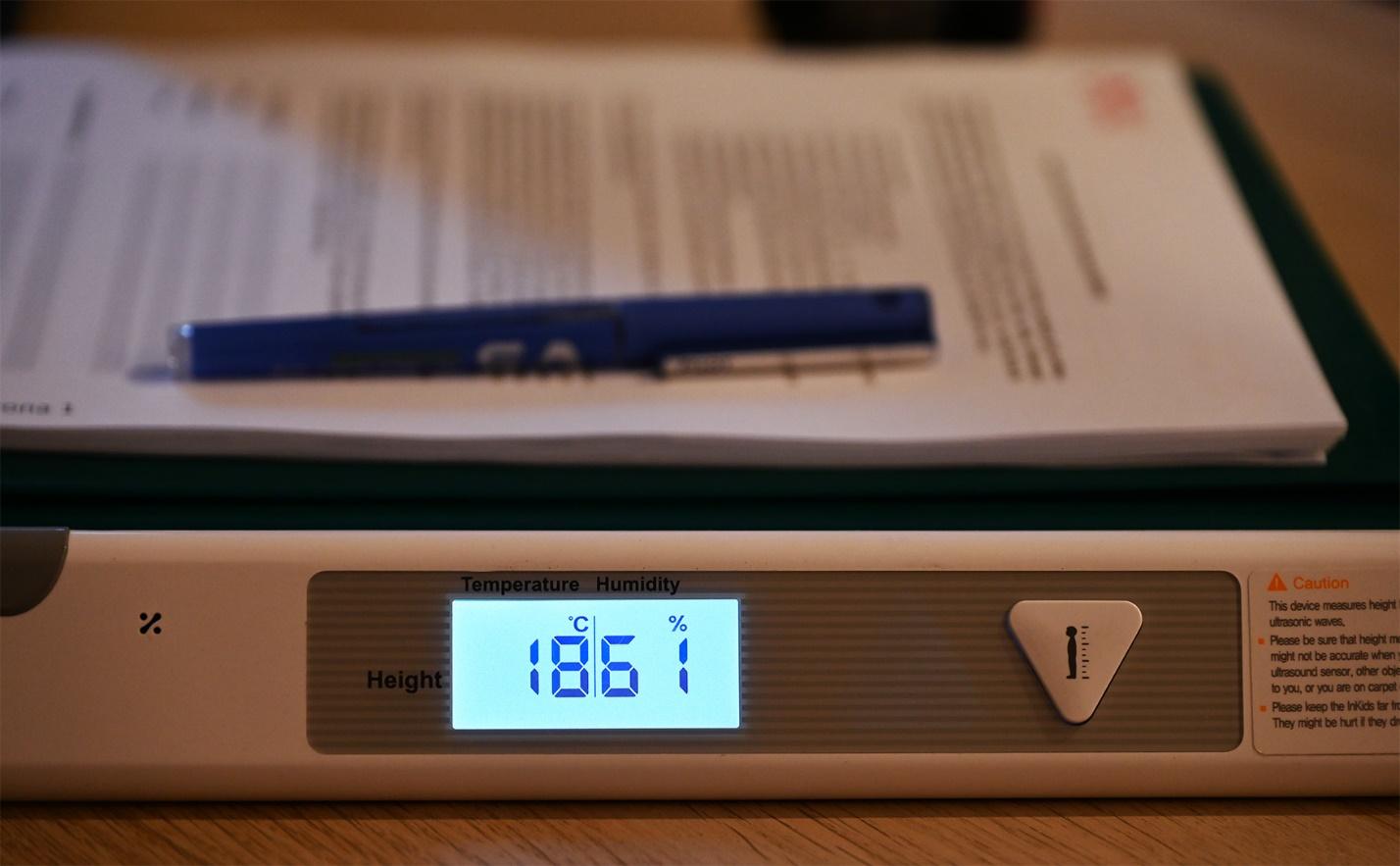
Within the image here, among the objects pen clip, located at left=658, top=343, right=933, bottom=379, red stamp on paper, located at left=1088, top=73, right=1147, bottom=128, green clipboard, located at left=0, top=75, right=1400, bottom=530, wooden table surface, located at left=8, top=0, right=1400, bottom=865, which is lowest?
wooden table surface, located at left=8, top=0, right=1400, bottom=865

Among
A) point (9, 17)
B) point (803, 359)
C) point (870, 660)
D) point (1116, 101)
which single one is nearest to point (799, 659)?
point (870, 660)

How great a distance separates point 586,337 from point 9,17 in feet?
1.45

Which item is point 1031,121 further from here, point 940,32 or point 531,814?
point 531,814

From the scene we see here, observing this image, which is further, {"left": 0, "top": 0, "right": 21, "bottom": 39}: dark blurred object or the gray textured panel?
{"left": 0, "top": 0, "right": 21, "bottom": 39}: dark blurred object

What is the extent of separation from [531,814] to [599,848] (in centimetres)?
3

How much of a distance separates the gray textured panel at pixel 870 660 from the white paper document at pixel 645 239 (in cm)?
5

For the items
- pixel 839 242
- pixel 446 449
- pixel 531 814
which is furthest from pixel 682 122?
pixel 531 814

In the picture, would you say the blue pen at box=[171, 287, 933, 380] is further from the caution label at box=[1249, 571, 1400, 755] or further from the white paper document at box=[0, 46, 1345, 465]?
the caution label at box=[1249, 571, 1400, 755]

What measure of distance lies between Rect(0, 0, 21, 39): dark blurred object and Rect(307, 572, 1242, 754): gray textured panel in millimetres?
456

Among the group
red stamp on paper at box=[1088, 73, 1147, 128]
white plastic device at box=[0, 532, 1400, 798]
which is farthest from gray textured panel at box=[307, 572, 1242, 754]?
red stamp on paper at box=[1088, 73, 1147, 128]

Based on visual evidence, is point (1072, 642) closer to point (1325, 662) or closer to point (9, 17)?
point (1325, 662)

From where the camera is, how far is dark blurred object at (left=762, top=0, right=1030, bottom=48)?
2.24 feet

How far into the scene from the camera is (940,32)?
704 mm

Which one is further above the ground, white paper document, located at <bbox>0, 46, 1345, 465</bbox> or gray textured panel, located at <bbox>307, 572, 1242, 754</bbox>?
white paper document, located at <bbox>0, 46, 1345, 465</bbox>
